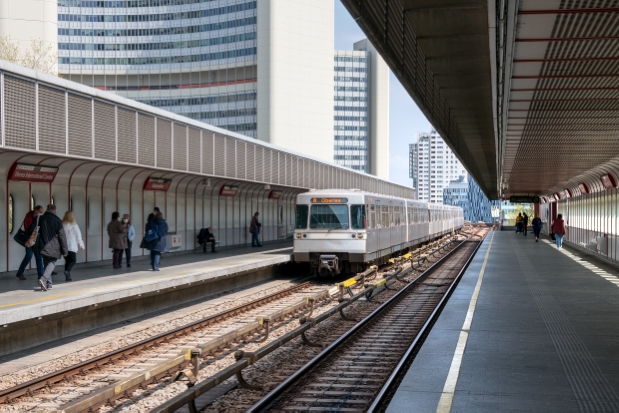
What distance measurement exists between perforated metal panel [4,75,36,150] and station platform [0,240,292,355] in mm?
2626

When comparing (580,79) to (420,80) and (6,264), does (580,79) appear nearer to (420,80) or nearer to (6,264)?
(420,80)

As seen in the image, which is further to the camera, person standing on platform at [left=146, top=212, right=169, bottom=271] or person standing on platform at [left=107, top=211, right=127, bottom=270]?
person standing on platform at [left=107, top=211, right=127, bottom=270]

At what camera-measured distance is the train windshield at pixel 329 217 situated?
22.8 meters

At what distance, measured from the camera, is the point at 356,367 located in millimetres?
10062

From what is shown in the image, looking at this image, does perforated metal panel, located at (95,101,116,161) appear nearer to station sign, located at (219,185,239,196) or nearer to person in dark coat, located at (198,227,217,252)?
person in dark coat, located at (198,227,217,252)

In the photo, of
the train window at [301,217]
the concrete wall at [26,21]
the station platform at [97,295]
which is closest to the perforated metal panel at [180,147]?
the station platform at [97,295]

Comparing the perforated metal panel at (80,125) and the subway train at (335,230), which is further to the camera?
the subway train at (335,230)

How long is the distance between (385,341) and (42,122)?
7264 millimetres

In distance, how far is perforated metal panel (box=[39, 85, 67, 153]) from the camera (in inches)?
534

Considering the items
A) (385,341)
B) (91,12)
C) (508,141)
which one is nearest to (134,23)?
(91,12)

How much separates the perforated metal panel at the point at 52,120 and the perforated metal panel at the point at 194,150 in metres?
6.69

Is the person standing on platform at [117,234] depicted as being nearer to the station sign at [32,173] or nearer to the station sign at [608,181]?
the station sign at [32,173]

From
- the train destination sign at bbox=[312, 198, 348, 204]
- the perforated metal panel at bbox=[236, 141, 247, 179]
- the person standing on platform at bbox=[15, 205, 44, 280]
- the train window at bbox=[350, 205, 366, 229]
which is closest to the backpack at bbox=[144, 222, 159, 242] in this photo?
the person standing on platform at bbox=[15, 205, 44, 280]

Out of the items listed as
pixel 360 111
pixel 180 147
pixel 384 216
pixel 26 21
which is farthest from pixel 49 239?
pixel 360 111
